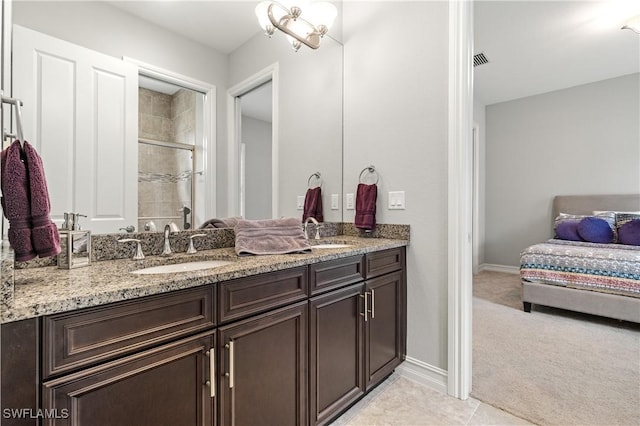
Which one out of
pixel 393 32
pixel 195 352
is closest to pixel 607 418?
pixel 195 352

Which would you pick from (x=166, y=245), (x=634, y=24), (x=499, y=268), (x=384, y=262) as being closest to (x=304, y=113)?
(x=384, y=262)

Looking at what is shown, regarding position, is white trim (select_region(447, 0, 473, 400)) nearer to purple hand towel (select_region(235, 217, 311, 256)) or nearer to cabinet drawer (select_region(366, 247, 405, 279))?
cabinet drawer (select_region(366, 247, 405, 279))

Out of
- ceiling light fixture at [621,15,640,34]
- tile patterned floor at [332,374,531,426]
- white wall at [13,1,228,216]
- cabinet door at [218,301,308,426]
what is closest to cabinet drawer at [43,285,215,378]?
cabinet door at [218,301,308,426]

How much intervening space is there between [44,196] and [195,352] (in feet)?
2.07

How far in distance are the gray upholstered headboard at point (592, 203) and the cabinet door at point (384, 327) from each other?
381cm

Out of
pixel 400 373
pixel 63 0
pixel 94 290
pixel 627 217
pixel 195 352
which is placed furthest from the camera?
pixel 627 217

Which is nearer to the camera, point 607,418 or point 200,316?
point 200,316

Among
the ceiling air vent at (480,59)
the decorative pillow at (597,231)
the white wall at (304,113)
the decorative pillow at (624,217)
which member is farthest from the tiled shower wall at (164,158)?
the decorative pillow at (624,217)

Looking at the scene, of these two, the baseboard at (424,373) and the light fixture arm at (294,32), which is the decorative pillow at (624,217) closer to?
the baseboard at (424,373)

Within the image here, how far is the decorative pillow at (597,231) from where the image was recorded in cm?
346

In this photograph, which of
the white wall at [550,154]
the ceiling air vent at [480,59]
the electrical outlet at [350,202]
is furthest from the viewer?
the white wall at [550,154]

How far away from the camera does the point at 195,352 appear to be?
96cm

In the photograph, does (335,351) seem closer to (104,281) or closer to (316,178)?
(104,281)

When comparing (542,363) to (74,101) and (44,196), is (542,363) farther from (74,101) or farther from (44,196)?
(74,101)
